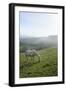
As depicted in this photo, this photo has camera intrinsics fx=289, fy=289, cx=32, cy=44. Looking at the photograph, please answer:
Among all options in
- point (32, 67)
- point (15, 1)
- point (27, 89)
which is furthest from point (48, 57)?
point (15, 1)

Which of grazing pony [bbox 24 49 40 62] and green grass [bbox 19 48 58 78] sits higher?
grazing pony [bbox 24 49 40 62]

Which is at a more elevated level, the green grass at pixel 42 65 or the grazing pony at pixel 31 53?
the grazing pony at pixel 31 53

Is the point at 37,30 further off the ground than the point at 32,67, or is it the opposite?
the point at 37,30

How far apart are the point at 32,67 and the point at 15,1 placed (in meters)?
0.33

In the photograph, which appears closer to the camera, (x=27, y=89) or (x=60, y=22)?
(x=27, y=89)

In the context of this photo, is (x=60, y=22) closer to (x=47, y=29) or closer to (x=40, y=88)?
(x=47, y=29)

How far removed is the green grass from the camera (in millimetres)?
1359

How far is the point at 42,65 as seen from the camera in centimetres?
139

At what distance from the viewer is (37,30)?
4.51ft

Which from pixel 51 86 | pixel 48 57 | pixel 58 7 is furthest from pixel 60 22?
pixel 51 86

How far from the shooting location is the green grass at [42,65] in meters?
1.36

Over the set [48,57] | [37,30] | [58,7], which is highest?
[58,7]

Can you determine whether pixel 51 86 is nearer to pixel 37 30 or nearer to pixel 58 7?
pixel 37 30

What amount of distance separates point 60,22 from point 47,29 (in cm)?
8
